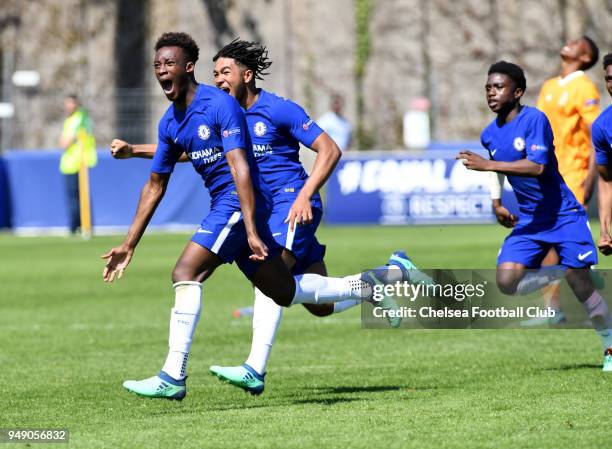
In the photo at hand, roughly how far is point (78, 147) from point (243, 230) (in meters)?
17.9

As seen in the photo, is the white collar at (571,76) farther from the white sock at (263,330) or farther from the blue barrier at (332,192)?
the blue barrier at (332,192)

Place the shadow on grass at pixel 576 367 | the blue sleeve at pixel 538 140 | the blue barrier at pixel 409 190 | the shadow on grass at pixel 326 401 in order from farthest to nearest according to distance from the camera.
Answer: the blue barrier at pixel 409 190 → the shadow on grass at pixel 576 367 → the blue sleeve at pixel 538 140 → the shadow on grass at pixel 326 401

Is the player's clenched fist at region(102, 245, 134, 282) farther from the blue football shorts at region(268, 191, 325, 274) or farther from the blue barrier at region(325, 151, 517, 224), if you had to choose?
the blue barrier at region(325, 151, 517, 224)

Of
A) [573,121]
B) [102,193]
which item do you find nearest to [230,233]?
[573,121]

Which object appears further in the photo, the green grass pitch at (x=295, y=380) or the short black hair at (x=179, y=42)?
the short black hair at (x=179, y=42)

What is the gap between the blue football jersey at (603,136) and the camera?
360 inches

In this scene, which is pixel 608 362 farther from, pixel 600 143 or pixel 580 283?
pixel 600 143

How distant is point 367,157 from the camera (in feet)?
83.9

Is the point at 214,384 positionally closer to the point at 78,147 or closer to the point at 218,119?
the point at 218,119

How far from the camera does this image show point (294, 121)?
338 inches

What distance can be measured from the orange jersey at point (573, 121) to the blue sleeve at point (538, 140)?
2.06 m

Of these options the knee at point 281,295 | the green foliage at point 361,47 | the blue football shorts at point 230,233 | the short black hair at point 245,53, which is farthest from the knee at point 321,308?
the green foliage at point 361,47

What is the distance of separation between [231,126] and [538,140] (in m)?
2.44

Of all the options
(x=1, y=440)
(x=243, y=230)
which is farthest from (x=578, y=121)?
(x=1, y=440)
